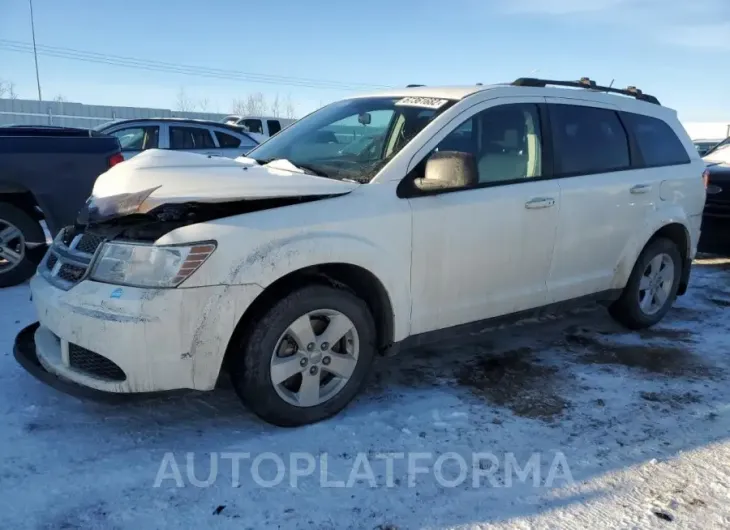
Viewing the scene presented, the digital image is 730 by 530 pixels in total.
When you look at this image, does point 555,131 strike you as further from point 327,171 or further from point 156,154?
point 156,154

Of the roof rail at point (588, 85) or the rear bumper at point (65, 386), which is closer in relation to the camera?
the rear bumper at point (65, 386)

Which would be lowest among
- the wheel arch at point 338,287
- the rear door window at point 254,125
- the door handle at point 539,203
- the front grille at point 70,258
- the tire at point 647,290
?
the tire at point 647,290

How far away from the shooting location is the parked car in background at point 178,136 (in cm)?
1005

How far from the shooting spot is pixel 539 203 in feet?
12.7

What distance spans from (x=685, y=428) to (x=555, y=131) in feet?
6.51

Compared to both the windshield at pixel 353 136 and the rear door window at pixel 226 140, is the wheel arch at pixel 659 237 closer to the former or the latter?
the windshield at pixel 353 136

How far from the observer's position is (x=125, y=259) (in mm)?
2828

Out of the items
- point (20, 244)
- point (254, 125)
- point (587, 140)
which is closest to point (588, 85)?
point (587, 140)

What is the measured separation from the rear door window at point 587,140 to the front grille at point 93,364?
2896mm

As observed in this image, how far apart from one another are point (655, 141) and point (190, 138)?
773 centimetres

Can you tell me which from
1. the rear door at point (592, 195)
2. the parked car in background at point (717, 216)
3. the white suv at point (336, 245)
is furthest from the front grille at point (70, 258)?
the parked car in background at point (717, 216)

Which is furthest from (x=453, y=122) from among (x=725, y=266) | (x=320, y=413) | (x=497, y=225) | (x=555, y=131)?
(x=725, y=266)

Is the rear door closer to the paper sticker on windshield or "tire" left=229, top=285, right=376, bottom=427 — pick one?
the paper sticker on windshield

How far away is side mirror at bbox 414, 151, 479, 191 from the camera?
10.8 feet
